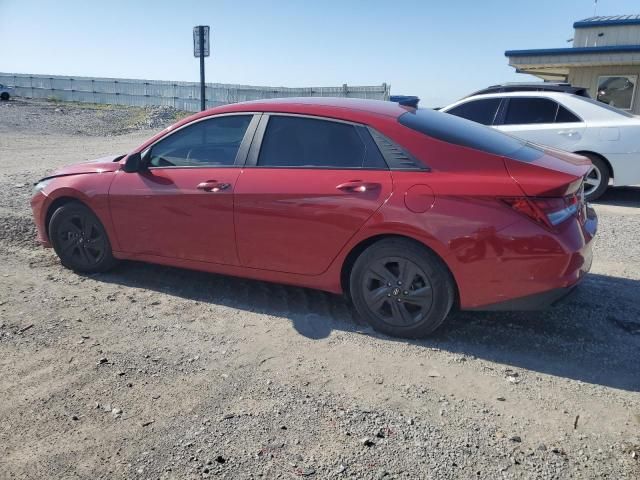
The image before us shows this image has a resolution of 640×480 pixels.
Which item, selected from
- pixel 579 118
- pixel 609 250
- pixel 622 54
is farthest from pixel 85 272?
pixel 622 54

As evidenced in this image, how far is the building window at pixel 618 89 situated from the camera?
16.5 m

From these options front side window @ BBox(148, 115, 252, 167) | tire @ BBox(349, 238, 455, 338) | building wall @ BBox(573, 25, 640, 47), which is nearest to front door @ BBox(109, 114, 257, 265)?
front side window @ BBox(148, 115, 252, 167)

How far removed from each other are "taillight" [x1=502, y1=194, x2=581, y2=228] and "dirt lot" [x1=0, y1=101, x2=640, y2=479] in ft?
3.09

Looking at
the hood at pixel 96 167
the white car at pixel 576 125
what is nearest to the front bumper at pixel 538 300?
the hood at pixel 96 167

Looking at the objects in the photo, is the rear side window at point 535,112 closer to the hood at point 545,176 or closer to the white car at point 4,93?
the hood at point 545,176

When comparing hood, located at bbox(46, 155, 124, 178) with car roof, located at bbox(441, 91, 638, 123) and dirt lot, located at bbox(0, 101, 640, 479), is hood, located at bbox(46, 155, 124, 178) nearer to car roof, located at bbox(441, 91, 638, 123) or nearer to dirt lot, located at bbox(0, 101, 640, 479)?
dirt lot, located at bbox(0, 101, 640, 479)

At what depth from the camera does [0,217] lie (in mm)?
7070

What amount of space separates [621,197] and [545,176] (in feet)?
21.1

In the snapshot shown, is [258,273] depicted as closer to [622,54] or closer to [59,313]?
[59,313]

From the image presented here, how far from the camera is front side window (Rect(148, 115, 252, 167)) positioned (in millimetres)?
4512

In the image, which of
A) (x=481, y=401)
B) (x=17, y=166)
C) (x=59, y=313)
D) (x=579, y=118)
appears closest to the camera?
(x=481, y=401)

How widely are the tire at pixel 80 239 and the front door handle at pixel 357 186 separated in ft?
8.03

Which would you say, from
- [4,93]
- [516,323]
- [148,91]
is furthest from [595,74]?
[4,93]

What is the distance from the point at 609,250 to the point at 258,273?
397 cm
